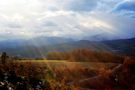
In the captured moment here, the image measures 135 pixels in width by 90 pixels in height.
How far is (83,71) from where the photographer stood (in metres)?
82.5

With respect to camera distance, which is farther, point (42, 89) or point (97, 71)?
point (97, 71)

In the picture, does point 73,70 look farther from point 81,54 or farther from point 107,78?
point 81,54

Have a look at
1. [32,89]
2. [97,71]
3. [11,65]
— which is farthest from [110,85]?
[32,89]

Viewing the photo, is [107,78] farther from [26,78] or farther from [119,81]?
[26,78]

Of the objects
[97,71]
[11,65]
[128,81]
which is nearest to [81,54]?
[97,71]

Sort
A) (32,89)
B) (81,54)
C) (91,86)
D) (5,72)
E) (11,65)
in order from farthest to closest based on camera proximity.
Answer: (81,54) → (91,86) → (11,65) → (5,72) → (32,89)

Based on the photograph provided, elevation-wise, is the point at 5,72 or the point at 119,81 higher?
the point at 5,72

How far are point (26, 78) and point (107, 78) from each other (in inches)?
1879

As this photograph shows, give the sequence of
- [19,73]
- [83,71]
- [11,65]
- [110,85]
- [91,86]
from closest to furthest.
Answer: [19,73] < [11,65] < [91,86] < [110,85] < [83,71]

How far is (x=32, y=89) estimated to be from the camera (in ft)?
89.1

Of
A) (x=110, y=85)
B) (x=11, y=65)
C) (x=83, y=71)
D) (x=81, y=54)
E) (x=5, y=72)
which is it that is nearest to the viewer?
(x=5, y=72)

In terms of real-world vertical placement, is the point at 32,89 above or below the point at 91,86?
above

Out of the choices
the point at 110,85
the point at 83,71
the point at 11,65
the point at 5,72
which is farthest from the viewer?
the point at 83,71

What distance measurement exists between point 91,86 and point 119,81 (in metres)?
9.28
